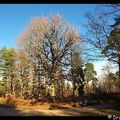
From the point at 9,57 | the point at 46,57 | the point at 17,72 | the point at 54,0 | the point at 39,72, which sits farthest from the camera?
the point at 9,57

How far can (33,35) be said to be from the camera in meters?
33.6

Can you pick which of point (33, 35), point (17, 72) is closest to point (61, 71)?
point (33, 35)

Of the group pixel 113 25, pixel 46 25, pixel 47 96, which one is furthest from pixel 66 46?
pixel 113 25

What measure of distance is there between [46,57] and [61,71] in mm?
2787

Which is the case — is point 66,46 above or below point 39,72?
above

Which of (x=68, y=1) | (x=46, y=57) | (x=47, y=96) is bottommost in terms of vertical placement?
(x=47, y=96)

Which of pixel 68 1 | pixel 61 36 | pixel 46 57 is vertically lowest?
pixel 68 1

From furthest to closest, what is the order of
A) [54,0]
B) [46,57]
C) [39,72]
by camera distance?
[39,72] → [46,57] → [54,0]

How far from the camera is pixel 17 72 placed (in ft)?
146

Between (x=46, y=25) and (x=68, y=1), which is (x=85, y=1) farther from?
(x=46, y=25)

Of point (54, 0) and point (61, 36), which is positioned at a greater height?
point (61, 36)

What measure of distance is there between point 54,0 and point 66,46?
88.6 ft

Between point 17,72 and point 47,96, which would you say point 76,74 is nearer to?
point 47,96

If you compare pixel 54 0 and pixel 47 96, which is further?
pixel 47 96
